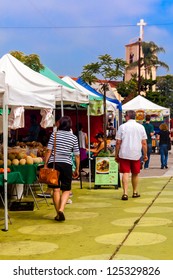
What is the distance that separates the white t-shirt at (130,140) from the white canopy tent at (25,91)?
1553 mm

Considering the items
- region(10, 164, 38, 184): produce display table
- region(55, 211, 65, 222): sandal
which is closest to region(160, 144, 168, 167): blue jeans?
region(10, 164, 38, 184): produce display table

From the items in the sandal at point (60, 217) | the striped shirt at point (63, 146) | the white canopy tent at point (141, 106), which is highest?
the white canopy tent at point (141, 106)

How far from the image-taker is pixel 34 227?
24.7ft

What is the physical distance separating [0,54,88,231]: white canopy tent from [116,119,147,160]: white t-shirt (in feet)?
5.09

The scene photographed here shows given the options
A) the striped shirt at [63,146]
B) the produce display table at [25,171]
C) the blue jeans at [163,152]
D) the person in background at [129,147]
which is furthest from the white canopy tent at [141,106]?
the striped shirt at [63,146]

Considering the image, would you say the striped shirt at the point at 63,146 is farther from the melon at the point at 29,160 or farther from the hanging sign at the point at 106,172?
the hanging sign at the point at 106,172

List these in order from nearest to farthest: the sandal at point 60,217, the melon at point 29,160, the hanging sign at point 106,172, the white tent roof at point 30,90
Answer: the white tent roof at point 30,90 → the sandal at point 60,217 → the melon at point 29,160 → the hanging sign at point 106,172

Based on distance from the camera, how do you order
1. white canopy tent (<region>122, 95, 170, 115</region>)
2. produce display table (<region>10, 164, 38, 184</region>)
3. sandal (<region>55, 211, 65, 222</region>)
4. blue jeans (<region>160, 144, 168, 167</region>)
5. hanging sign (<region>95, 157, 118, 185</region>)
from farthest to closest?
white canopy tent (<region>122, 95, 170, 115</region>) < blue jeans (<region>160, 144, 168, 167</region>) < hanging sign (<region>95, 157, 118, 185</region>) < produce display table (<region>10, 164, 38, 184</region>) < sandal (<region>55, 211, 65, 222</region>)

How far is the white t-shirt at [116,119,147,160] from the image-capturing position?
10.1 metres

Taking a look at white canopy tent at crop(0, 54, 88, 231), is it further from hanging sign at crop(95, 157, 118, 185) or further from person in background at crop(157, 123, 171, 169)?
person in background at crop(157, 123, 171, 169)

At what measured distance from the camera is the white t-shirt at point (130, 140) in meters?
10.1

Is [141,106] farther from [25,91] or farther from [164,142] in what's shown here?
[25,91]

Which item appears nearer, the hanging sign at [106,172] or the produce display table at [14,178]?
the produce display table at [14,178]
